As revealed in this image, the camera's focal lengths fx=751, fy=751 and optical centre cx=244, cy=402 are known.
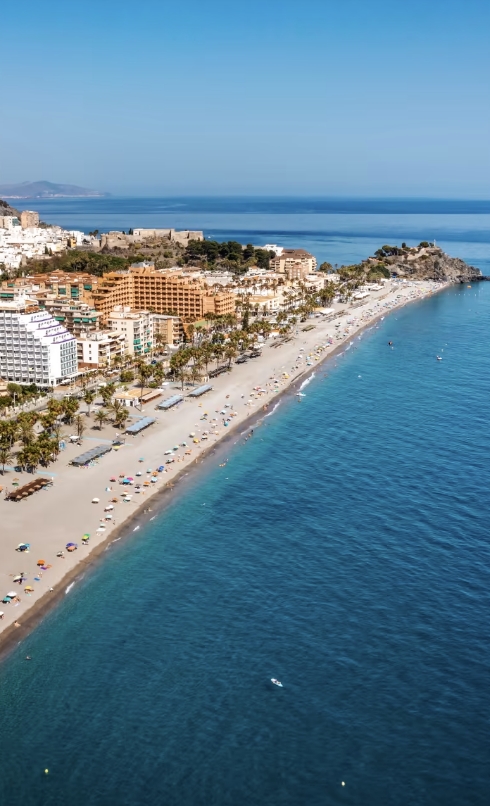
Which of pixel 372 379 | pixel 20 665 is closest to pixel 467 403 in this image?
pixel 372 379

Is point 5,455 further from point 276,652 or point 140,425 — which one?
point 276,652

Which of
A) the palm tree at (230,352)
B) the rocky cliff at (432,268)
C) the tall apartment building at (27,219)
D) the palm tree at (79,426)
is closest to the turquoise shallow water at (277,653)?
the palm tree at (79,426)

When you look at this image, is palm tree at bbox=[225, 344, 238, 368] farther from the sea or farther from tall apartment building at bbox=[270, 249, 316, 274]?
tall apartment building at bbox=[270, 249, 316, 274]

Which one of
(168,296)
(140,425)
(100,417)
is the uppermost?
(168,296)

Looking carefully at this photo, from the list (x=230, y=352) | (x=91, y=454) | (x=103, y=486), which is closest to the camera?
(x=103, y=486)

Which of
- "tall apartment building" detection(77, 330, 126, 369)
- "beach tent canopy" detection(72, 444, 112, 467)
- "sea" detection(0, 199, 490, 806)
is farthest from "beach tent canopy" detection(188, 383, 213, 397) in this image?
"sea" detection(0, 199, 490, 806)

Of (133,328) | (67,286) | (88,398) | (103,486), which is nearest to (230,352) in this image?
(133,328)

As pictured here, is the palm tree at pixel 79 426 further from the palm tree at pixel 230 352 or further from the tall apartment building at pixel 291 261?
the tall apartment building at pixel 291 261

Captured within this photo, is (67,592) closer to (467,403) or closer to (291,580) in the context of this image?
(291,580)
